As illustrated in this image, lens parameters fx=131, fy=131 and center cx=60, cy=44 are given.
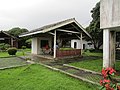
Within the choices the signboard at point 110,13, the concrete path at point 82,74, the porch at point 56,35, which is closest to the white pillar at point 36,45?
the porch at point 56,35

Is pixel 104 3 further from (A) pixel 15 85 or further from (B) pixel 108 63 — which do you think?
(A) pixel 15 85

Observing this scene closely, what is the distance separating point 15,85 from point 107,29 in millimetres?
6330

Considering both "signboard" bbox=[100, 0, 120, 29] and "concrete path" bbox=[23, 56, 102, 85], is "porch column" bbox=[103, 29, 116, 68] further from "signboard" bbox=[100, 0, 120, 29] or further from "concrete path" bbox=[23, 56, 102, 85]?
"concrete path" bbox=[23, 56, 102, 85]

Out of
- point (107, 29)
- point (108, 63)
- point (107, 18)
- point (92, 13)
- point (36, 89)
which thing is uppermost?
point (92, 13)

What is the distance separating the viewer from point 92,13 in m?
21.8

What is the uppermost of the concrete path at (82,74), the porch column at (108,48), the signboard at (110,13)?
the signboard at (110,13)

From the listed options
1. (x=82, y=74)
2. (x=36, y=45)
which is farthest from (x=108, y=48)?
(x=36, y=45)

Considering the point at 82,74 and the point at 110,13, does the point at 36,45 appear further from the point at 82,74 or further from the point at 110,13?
the point at 110,13

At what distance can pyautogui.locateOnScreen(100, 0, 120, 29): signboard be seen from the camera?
7738 mm

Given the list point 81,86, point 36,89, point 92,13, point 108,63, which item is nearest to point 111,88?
point 81,86

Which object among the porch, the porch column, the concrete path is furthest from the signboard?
the porch

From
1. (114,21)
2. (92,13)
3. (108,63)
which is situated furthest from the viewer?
(92,13)

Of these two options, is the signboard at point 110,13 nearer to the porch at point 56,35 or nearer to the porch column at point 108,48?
the porch column at point 108,48

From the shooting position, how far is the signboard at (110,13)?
7.74 meters
